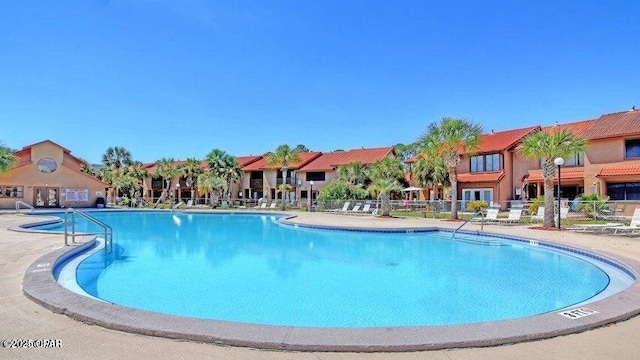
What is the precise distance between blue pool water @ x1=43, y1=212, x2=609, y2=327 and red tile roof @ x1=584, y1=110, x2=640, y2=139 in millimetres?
16639

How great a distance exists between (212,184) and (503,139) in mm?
28235

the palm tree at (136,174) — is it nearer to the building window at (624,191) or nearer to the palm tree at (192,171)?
the palm tree at (192,171)

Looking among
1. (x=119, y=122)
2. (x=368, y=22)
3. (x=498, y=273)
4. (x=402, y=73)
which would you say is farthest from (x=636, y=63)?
(x=119, y=122)

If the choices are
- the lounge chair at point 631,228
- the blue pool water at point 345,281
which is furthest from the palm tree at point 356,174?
the lounge chair at point 631,228

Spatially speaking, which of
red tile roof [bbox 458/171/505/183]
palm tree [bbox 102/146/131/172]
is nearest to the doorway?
palm tree [bbox 102/146/131/172]

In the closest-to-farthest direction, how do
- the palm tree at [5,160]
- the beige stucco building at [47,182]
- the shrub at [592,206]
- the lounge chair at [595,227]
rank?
1. the lounge chair at [595,227]
2. the shrub at [592,206]
3. the palm tree at [5,160]
4. the beige stucco building at [47,182]

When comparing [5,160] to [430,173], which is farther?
[5,160]

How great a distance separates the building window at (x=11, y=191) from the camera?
35.8 m

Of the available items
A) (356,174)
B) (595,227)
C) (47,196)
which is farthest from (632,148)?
(47,196)

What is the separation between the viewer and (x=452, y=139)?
75.5 feet

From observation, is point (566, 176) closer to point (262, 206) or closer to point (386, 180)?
point (386, 180)

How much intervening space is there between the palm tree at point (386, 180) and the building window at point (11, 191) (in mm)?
31323

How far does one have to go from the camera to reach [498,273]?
998cm

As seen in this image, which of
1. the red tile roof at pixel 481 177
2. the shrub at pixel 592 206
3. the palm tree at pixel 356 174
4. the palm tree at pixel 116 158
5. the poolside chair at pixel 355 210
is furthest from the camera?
the palm tree at pixel 116 158
